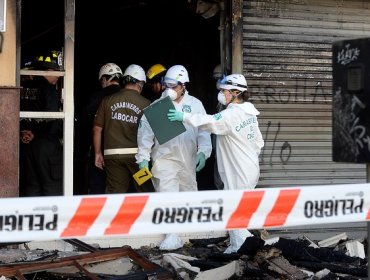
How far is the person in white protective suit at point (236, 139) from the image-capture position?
734 centimetres

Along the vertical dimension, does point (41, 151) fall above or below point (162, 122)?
below

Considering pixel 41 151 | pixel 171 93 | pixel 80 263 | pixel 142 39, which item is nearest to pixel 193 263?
pixel 80 263

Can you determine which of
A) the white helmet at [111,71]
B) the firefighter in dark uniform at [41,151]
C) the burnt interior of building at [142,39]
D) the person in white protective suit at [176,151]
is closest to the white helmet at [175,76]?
the person in white protective suit at [176,151]

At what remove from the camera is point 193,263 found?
264 inches

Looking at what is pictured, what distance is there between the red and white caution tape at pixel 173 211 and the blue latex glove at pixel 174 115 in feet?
10.0

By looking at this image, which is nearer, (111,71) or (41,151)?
(41,151)

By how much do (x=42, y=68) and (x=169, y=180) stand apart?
197 centimetres

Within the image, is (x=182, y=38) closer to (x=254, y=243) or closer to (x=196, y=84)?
(x=196, y=84)

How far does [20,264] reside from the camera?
592 centimetres

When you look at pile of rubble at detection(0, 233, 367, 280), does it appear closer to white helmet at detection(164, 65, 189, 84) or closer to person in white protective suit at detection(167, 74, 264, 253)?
person in white protective suit at detection(167, 74, 264, 253)

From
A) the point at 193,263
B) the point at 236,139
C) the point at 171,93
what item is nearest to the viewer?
the point at 193,263

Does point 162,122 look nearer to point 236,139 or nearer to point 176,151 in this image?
point 176,151

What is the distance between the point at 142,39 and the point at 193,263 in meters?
5.32

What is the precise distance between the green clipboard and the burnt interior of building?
2.50 m
